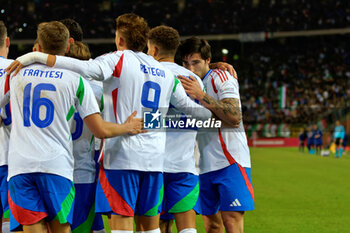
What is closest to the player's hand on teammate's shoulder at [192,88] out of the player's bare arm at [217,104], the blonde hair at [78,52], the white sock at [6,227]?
the player's bare arm at [217,104]

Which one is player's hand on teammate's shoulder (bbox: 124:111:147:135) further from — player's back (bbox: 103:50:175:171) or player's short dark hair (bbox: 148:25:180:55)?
player's short dark hair (bbox: 148:25:180:55)

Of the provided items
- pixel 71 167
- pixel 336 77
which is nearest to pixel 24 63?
pixel 71 167

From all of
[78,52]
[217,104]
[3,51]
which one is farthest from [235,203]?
[3,51]

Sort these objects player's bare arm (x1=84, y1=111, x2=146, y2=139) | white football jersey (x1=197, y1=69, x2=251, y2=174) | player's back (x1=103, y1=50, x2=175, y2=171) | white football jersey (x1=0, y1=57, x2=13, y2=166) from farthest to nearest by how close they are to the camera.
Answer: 1. white football jersey (x1=197, y1=69, x2=251, y2=174)
2. white football jersey (x1=0, y1=57, x2=13, y2=166)
3. player's back (x1=103, y1=50, x2=175, y2=171)
4. player's bare arm (x1=84, y1=111, x2=146, y2=139)

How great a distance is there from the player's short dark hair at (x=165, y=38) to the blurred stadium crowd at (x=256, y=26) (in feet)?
104

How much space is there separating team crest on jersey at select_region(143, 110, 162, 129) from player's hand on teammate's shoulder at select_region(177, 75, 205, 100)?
0.45 metres

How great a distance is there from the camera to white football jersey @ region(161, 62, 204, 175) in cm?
421

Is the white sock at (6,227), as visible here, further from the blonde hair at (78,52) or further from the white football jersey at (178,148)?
the blonde hair at (78,52)

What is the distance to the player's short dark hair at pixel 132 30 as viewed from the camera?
12.3 ft

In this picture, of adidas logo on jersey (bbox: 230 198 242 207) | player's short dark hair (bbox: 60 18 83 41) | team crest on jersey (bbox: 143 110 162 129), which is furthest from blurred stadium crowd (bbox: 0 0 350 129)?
team crest on jersey (bbox: 143 110 162 129)

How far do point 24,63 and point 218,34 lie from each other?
1421 inches

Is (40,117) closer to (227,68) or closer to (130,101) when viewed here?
(130,101)

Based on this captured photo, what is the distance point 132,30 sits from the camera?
377 centimetres

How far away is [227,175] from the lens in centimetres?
460
